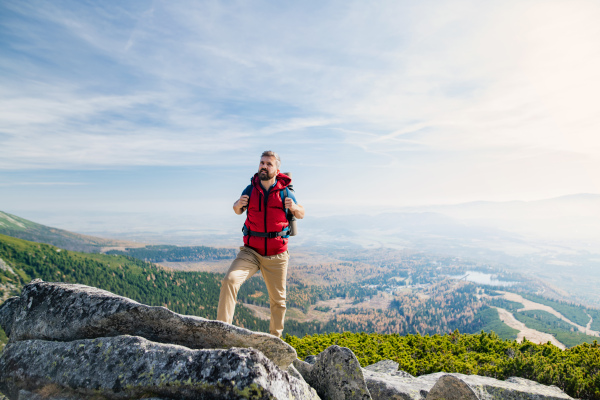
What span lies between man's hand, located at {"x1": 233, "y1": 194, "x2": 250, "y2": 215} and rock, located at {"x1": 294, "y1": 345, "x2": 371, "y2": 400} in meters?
4.94

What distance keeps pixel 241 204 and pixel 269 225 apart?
112cm

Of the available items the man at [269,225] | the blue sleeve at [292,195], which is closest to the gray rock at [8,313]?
the man at [269,225]

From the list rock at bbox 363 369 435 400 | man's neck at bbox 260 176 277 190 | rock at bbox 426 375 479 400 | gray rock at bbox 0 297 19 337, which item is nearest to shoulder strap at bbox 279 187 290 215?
man's neck at bbox 260 176 277 190

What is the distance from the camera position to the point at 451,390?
290 inches

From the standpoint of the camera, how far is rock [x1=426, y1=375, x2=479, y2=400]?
23.8 feet

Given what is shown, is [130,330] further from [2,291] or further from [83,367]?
[2,291]

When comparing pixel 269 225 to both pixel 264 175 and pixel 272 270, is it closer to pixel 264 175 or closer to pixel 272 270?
pixel 272 270

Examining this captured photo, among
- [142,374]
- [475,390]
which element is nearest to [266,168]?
[142,374]

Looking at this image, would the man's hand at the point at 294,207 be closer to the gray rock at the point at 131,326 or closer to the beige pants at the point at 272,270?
the beige pants at the point at 272,270

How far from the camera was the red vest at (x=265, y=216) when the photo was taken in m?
9.83

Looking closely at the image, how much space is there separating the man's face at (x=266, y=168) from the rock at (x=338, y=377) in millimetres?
5177

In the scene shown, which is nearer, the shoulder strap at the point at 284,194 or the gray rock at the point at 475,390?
the gray rock at the point at 475,390

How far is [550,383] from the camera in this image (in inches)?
390

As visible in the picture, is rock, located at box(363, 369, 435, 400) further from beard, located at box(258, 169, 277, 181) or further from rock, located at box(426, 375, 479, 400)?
beard, located at box(258, 169, 277, 181)
